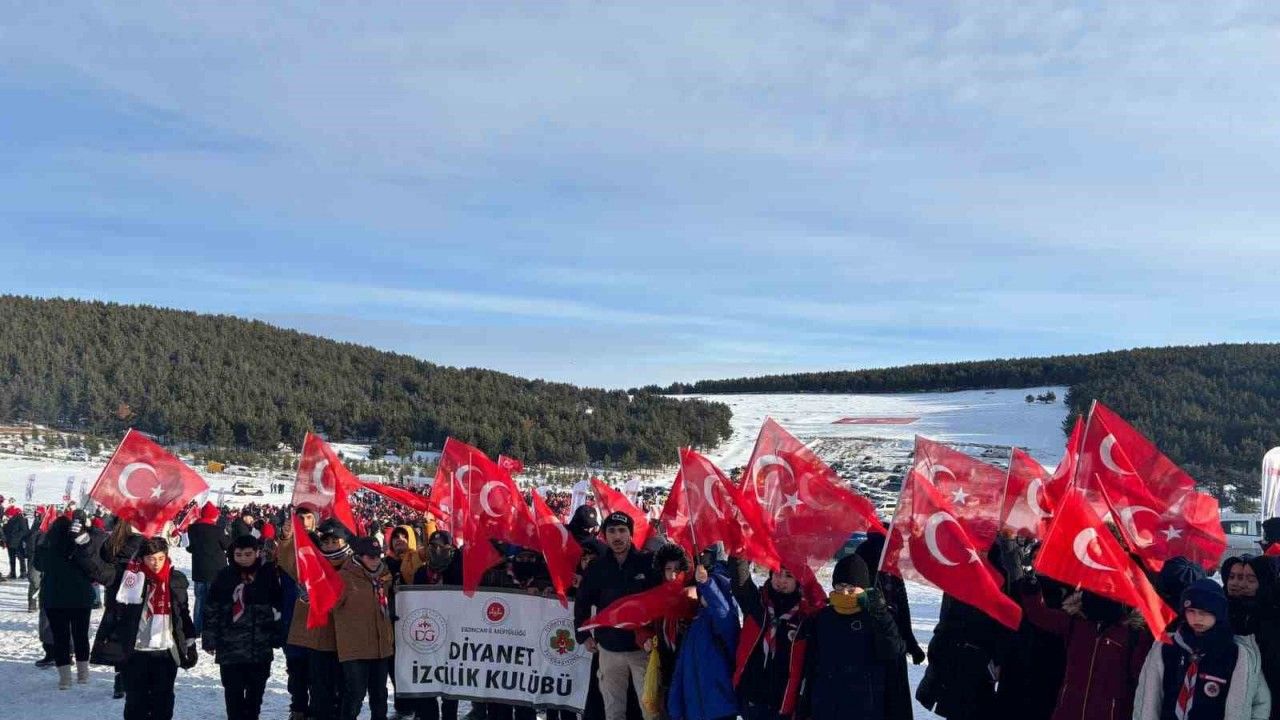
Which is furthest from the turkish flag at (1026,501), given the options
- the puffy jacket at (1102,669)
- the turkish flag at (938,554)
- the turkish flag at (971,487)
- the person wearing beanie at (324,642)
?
the person wearing beanie at (324,642)

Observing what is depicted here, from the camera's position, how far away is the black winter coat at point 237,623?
286 inches

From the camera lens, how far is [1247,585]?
18.7ft

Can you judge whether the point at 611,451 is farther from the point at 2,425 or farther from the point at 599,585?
the point at 599,585

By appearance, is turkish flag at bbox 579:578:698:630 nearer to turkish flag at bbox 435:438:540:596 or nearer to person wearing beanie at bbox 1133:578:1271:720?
turkish flag at bbox 435:438:540:596

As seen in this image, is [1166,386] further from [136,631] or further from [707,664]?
[136,631]

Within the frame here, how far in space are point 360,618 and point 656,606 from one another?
2.18m

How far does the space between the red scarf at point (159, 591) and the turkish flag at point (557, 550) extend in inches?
98.1

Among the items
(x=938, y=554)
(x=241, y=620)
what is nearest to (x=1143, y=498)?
(x=938, y=554)

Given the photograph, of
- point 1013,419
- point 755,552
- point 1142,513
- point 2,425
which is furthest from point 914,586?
point 2,425

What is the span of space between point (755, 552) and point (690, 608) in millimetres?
516

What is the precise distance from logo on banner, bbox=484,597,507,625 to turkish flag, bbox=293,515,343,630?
1116 mm

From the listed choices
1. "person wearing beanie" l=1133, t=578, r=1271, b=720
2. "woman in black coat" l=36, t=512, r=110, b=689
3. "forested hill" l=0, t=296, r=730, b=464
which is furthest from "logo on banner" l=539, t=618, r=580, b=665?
"forested hill" l=0, t=296, r=730, b=464

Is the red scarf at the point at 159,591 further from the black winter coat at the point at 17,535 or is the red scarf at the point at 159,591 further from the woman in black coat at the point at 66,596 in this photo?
Answer: the black winter coat at the point at 17,535

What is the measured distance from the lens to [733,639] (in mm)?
6371
